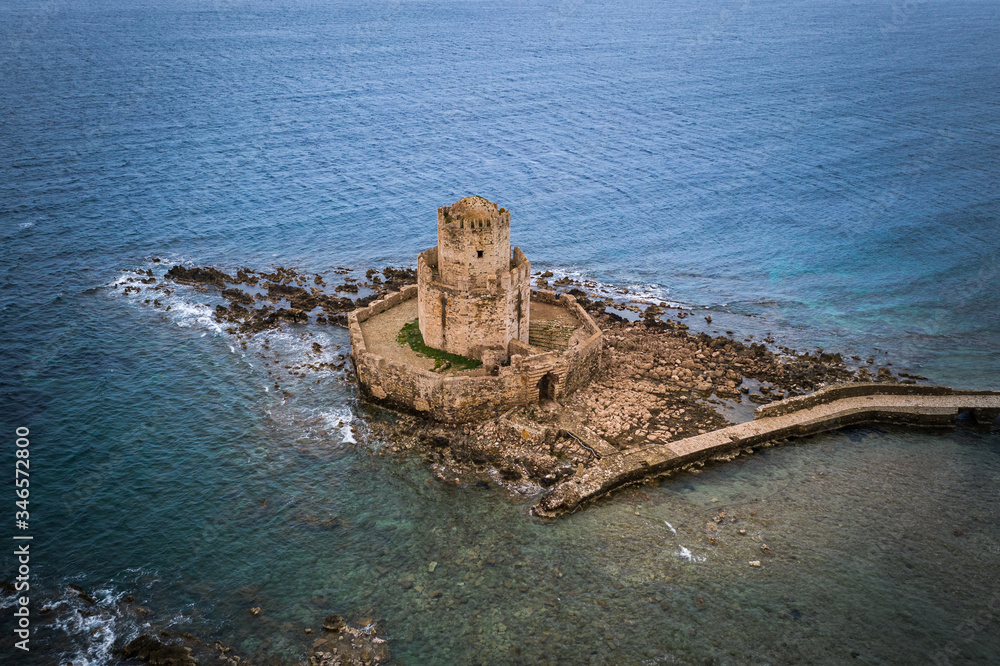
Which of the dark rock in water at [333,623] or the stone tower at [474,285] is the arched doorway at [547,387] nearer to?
the stone tower at [474,285]

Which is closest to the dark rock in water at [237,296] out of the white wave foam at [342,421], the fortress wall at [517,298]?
the white wave foam at [342,421]

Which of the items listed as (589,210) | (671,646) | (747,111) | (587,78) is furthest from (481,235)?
(587,78)

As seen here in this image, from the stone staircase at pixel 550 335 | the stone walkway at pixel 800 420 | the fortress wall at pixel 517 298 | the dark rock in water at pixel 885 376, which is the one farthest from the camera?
the dark rock in water at pixel 885 376

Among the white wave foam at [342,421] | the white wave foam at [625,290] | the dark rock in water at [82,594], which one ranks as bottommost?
the dark rock in water at [82,594]

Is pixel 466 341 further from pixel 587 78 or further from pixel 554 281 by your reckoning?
pixel 587 78

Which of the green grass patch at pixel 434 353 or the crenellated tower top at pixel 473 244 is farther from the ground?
the crenellated tower top at pixel 473 244

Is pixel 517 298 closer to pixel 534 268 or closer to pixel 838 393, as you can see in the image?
pixel 838 393

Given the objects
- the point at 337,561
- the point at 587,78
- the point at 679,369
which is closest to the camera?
the point at 337,561

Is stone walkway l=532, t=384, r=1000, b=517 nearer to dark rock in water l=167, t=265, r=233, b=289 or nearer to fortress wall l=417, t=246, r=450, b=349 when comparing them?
fortress wall l=417, t=246, r=450, b=349
